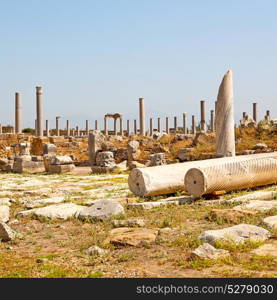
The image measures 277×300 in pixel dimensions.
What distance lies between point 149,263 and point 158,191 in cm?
480

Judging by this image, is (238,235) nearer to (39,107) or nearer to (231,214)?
(231,214)

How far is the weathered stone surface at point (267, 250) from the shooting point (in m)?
5.37

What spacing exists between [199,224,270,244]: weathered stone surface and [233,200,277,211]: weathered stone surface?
1698 millimetres

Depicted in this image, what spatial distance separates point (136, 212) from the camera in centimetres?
848

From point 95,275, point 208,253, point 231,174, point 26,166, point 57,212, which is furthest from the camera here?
point 26,166

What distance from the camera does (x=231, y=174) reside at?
980 cm

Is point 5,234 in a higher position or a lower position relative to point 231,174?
lower

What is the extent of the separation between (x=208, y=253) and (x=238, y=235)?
2.79ft

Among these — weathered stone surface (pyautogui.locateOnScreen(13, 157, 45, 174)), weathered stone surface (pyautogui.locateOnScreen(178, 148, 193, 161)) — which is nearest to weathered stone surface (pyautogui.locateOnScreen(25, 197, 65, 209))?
weathered stone surface (pyautogui.locateOnScreen(178, 148, 193, 161))

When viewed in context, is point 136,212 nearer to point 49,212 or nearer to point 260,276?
point 49,212

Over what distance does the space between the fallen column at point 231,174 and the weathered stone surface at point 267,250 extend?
3.50m

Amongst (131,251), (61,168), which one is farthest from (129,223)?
(61,168)

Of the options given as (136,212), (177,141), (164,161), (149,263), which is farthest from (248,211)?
(177,141)

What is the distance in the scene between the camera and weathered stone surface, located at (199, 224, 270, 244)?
5.82 m
